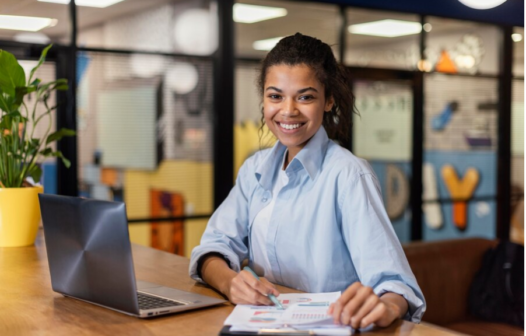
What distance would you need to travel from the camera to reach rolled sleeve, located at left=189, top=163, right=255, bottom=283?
212 centimetres

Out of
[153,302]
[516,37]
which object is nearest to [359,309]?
[153,302]

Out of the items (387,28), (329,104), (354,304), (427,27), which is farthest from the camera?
(427,27)

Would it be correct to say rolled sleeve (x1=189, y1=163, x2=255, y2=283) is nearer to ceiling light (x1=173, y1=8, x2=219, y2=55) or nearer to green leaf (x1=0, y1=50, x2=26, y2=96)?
green leaf (x1=0, y1=50, x2=26, y2=96)

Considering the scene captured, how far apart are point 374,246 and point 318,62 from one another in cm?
62

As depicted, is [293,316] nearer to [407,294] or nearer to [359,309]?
[359,309]

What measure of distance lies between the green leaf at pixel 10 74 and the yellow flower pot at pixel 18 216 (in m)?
Result: 0.38

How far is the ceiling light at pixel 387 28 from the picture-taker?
18.4 ft

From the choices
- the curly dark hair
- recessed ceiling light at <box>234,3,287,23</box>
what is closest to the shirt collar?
the curly dark hair

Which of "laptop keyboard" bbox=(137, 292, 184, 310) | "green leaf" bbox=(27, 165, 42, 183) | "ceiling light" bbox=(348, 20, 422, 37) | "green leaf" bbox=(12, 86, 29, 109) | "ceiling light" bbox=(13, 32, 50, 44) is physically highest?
"ceiling light" bbox=(348, 20, 422, 37)

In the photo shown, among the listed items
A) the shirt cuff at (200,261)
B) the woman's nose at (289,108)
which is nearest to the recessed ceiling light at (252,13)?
the woman's nose at (289,108)

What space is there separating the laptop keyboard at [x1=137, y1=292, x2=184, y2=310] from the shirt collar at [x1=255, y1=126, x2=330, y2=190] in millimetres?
555

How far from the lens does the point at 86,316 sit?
5.31ft

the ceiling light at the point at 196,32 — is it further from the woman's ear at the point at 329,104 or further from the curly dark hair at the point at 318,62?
the woman's ear at the point at 329,104

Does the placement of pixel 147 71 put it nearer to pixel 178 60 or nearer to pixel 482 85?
pixel 178 60
